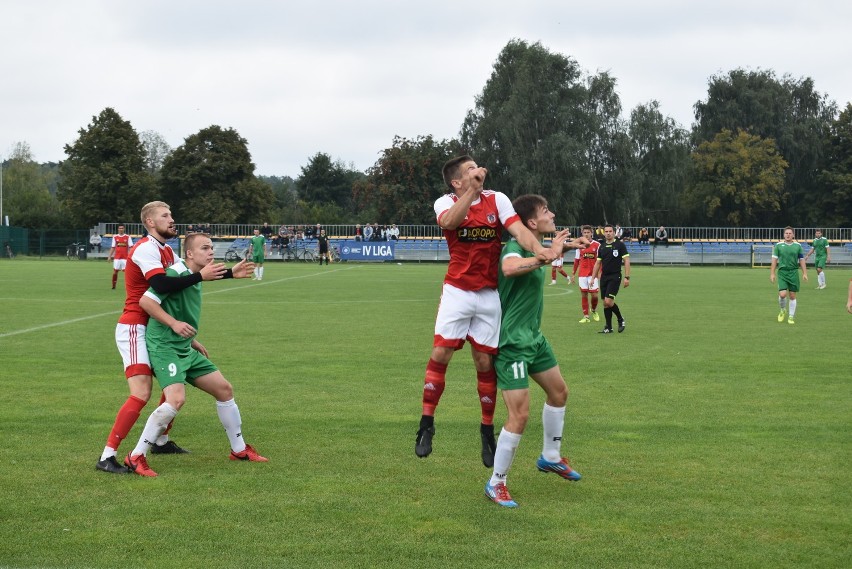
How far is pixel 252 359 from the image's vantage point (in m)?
14.2

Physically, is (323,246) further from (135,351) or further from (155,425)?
(155,425)

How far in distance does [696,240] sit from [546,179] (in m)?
14.3

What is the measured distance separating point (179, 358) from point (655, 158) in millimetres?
67434

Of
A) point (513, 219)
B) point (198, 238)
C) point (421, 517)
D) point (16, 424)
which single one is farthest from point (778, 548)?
point (16, 424)

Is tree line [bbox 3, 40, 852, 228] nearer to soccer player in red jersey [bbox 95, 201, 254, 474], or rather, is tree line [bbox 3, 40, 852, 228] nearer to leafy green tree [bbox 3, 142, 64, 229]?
leafy green tree [bbox 3, 142, 64, 229]

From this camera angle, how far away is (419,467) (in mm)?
7535

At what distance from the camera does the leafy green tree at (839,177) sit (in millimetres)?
77562

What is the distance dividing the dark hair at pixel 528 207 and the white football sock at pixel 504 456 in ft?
4.96

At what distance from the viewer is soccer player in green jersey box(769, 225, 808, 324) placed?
21.4 m

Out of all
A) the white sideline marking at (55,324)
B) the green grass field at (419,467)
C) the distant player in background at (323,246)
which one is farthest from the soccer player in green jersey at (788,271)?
the distant player in background at (323,246)

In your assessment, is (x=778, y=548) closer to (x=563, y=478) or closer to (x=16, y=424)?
(x=563, y=478)

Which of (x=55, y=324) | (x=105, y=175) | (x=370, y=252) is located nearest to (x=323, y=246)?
(x=370, y=252)

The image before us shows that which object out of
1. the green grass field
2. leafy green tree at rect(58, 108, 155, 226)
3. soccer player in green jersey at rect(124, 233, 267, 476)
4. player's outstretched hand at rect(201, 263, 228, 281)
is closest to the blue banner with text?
leafy green tree at rect(58, 108, 155, 226)

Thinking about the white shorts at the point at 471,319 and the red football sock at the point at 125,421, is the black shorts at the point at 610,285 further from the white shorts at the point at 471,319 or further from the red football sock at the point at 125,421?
the red football sock at the point at 125,421
